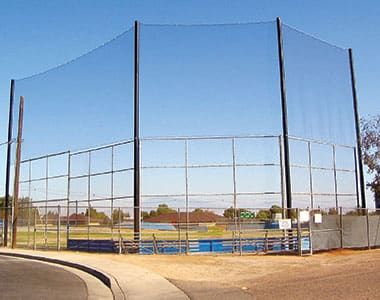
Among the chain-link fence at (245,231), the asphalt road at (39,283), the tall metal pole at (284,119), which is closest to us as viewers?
the asphalt road at (39,283)

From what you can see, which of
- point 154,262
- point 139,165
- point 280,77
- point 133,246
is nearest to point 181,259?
point 154,262

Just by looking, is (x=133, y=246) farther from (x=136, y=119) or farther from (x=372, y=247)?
(x=372, y=247)

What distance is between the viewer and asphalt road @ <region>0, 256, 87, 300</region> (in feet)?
37.8

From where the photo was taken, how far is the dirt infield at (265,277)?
11.3 m

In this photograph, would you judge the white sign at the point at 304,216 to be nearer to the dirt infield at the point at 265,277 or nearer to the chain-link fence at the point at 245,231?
the chain-link fence at the point at 245,231

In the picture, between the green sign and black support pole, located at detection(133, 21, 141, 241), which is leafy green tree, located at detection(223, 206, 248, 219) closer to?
the green sign

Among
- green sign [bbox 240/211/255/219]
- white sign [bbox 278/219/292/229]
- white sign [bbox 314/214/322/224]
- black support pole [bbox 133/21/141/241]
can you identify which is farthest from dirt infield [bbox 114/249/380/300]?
green sign [bbox 240/211/255/219]

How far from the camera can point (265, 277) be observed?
15094 mm

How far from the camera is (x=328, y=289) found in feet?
38.1

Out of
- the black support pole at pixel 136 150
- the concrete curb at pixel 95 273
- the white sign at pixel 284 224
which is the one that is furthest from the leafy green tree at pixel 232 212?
the concrete curb at pixel 95 273

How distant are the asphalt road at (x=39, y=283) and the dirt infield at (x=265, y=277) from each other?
2628 mm

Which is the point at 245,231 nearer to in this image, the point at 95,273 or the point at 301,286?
the point at 95,273

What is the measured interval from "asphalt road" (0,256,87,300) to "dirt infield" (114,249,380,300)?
263 centimetres

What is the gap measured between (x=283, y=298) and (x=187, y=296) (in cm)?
207
